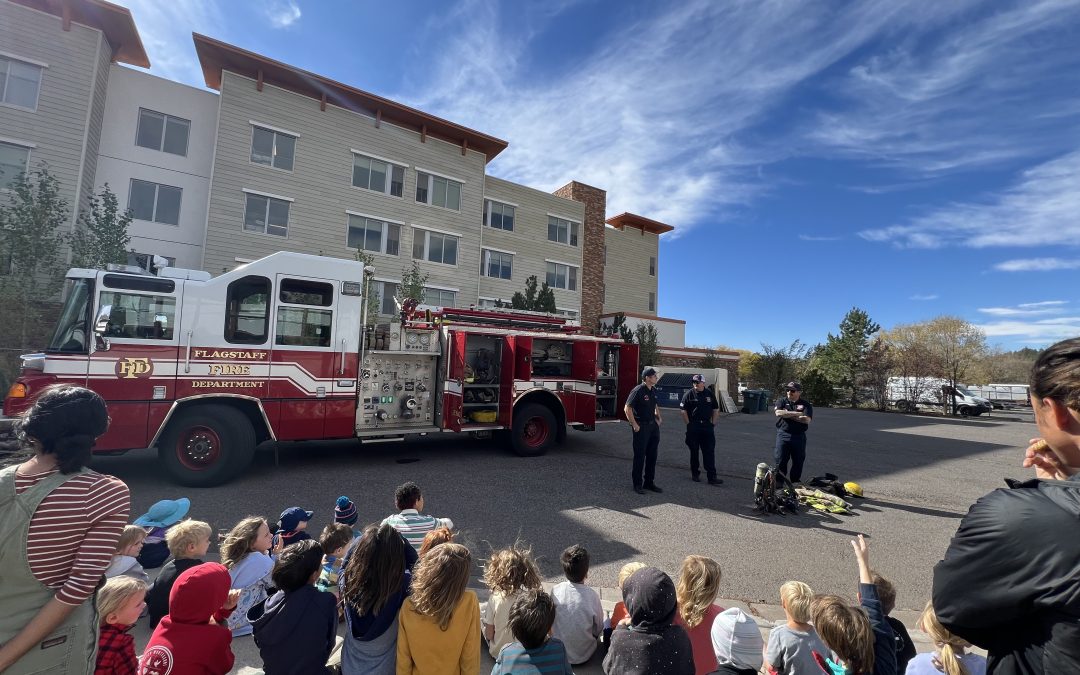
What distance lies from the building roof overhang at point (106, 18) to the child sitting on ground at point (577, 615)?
24.9 metres

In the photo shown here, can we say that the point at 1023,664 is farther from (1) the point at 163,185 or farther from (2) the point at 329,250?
(1) the point at 163,185

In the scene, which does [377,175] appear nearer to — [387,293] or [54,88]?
[387,293]

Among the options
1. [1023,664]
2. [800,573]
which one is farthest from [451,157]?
[1023,664]

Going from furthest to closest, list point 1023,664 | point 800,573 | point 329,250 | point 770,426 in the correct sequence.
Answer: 1. point 329,250
2. point 770,426
3. point 800,573
4. point 1023,664

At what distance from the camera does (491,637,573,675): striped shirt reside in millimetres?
2225

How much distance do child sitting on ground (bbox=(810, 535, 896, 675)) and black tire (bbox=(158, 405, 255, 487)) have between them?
7.24m

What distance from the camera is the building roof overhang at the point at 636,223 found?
3606 centimetres

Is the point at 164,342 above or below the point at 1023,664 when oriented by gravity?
above

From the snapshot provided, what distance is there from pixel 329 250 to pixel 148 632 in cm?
2016

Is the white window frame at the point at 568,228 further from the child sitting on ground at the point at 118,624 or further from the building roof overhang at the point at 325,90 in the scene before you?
the child sitting on ground at the point at 118,624

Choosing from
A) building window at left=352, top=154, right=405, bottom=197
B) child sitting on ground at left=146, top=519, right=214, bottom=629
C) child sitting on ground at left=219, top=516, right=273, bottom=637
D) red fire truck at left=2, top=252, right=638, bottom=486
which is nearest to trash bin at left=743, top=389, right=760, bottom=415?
red fire truck at left=2, top=252, right=638, bottom=486

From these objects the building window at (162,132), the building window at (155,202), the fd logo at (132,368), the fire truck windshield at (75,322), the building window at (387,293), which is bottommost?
the fd logo at (132,368)

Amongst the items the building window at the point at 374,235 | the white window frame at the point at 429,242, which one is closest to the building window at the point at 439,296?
the white window frame at the point at 429,242

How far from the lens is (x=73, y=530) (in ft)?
5.58
